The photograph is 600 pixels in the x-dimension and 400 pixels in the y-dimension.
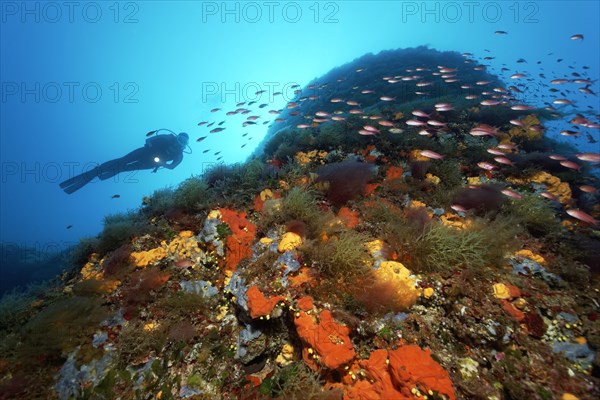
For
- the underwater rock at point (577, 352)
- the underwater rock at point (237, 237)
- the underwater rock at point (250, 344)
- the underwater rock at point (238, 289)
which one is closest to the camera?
the underwater rock at point (577, 352)

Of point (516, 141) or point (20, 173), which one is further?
point (20, 173)

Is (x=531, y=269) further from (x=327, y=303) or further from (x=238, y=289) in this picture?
(x=238, y=289)

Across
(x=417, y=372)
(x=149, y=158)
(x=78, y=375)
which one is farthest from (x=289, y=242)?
(x=149, y=158)

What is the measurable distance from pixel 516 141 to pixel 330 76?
2567cm

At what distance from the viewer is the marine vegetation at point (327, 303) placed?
3.67 metres

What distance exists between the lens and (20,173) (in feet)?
456

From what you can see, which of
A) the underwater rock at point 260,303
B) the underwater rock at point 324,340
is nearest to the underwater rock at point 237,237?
the underwater rock at point 260,303

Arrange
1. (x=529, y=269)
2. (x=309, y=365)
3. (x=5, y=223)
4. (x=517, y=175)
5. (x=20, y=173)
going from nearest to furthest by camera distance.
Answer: (x=309, y=365)
(x=529, y=269)
(x=517, y=175)
(x=5, y=223)
(x=20, y=173)

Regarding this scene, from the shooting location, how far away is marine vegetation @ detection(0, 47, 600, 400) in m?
3.67

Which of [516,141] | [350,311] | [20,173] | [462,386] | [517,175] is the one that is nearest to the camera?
[462,386]

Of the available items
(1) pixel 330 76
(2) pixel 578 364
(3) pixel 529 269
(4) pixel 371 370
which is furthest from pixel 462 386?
(1) pixel 330 76

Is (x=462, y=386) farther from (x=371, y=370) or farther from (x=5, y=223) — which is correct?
(x=5, y=223)

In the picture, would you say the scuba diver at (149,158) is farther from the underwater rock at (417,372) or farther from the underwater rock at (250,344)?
the underwater rock at (417,372)

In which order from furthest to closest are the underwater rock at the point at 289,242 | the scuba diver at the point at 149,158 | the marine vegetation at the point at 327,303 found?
1. the scuba diver at the point at 149,158
2. the underwater rock at the point at 289,242
3. the marine vegetation at the point at 327,303
